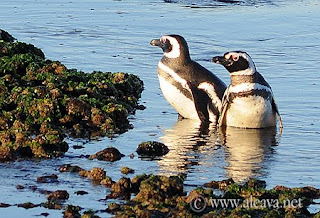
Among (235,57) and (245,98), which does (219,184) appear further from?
(235,57)

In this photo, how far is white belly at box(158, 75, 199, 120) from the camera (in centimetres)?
1037

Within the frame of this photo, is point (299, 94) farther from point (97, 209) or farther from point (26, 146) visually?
point (97, 209)

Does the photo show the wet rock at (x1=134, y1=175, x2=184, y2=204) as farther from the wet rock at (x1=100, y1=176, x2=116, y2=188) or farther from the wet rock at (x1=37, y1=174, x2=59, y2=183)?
the wet rock at (x1=37, y1=174, x2=59, y2=183)

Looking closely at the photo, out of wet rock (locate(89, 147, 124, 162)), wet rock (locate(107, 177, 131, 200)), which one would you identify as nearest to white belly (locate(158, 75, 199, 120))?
wet rock (locate(89, 147, 124, 162))

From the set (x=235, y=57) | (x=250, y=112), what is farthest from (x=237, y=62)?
(x=250, y=112)

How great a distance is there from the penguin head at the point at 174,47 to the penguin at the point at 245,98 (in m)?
0.65

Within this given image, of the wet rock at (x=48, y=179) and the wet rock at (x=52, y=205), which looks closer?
the wet rock at (x=52, y=205)

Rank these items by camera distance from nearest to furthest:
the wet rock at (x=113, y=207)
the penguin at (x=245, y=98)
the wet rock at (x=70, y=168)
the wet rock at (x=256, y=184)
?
1. the wet rock at (x=113, y=207)
2. the wet rock at (x=256, y=184)
3. the wet rock at (x=70, y=168)
4. the penguin at (x=245, y=98)

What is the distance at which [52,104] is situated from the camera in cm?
934

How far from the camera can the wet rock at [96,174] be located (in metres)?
7.48

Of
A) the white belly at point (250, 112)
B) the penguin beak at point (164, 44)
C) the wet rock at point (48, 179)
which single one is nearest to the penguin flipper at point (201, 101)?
the white belly at point (250, 112)

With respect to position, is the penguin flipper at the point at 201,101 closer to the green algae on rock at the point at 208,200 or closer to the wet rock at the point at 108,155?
the wet rock at the point at 108,155

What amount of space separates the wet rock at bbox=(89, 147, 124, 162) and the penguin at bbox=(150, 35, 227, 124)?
2.15 metres

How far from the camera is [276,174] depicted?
26.3 ft
